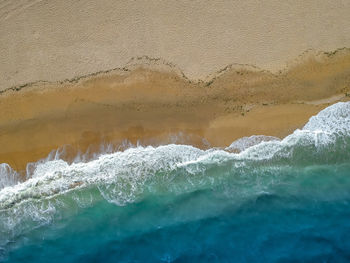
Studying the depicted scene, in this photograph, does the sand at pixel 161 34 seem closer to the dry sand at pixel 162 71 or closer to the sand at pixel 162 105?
the dry sand at pixel 162 71

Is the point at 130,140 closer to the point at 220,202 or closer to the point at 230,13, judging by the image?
the point at 220,202

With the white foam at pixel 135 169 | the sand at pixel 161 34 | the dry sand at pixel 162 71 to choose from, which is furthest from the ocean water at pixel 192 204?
the sand at pixel 161 34

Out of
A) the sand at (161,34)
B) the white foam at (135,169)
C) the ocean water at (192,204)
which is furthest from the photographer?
the sand at (161,34)

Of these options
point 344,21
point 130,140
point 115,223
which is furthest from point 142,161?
point 344,21

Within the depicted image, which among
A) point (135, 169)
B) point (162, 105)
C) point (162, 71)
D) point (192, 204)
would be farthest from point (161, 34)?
point (192, 204)

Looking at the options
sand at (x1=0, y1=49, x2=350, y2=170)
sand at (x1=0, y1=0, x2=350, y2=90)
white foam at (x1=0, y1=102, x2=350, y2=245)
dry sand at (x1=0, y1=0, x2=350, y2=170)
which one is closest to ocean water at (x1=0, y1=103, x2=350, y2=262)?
white foam at (x1=0, y1=102, x2=350, y2=245)

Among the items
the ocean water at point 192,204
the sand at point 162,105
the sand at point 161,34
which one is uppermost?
the sand at point 161,34

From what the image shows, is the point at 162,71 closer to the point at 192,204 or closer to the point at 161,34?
the point at 161,34

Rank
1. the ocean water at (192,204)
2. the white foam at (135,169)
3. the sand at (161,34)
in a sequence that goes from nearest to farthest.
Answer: the ocean water at (192,204)
the white foam at (135,169)
the sand at (161,34)
